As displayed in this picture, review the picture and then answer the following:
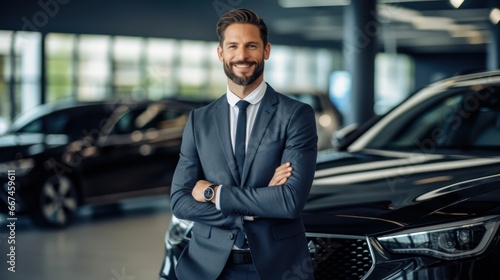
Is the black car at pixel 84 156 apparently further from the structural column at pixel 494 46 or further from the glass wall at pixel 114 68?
the structural column at pixel 494 46

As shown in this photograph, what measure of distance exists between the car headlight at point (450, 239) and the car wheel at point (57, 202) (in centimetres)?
646

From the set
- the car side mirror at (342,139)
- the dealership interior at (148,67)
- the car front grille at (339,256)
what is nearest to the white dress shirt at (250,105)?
the car front grille at (339,256)

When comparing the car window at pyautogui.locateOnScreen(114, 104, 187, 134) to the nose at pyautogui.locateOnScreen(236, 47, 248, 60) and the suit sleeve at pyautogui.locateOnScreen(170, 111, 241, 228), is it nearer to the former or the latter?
the suit sleeve at pyautogui.locateOnScreen(170, 111, 241, 228)

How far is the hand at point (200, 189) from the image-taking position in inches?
102

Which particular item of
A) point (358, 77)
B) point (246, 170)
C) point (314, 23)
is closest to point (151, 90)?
point (314, 23)

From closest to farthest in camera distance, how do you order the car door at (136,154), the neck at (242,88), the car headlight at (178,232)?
1. the neck at (242,88)
2. the car headlight at (178,232)
3. the car door at (136,154)

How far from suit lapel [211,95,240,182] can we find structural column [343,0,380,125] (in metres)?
10.1

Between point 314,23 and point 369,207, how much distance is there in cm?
2453

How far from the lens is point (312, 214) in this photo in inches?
129

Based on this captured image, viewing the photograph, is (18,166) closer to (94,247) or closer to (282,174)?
(94,247)

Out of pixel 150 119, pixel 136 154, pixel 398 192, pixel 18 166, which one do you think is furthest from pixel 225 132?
pixel 150 119

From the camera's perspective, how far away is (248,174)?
2576 millimetres

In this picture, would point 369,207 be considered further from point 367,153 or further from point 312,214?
point 367,153

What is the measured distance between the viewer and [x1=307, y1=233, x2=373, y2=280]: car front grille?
3.04 m
